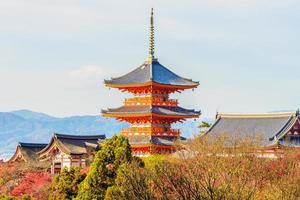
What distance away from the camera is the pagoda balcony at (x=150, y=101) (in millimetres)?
50312

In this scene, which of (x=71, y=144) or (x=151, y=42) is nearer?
(x=151, y=42)

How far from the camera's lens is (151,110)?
160 ft

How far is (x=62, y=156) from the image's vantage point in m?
53.8

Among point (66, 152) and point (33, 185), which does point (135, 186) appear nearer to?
point (33, 185)

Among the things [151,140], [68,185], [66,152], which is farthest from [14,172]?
[68,185]

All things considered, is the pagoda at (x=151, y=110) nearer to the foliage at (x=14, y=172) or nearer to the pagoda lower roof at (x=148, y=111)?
the pagoda lower roof at (x=148, y=111)

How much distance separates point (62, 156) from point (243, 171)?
2421 cm

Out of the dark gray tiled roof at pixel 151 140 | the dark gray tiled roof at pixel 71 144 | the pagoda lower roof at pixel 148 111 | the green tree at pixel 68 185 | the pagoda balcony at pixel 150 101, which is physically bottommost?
the green tree at pixel 68 185

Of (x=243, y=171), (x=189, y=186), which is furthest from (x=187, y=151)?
(x=189, y=186)

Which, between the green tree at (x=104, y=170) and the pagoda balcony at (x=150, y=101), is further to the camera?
the pagoda balcony at (x=150, y=101)

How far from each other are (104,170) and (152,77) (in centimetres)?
1901

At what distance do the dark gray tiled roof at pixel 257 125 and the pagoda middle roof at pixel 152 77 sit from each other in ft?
12.5

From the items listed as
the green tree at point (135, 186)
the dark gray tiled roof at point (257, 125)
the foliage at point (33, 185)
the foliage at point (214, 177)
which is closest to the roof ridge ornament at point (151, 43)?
the dark gray tiled roof at point (257, 125)

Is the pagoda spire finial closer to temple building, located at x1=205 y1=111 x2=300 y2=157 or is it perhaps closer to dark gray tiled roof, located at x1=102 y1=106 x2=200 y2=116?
dark gray tiled roof, located at x1=102 y1=106 x2=200 y2=116
